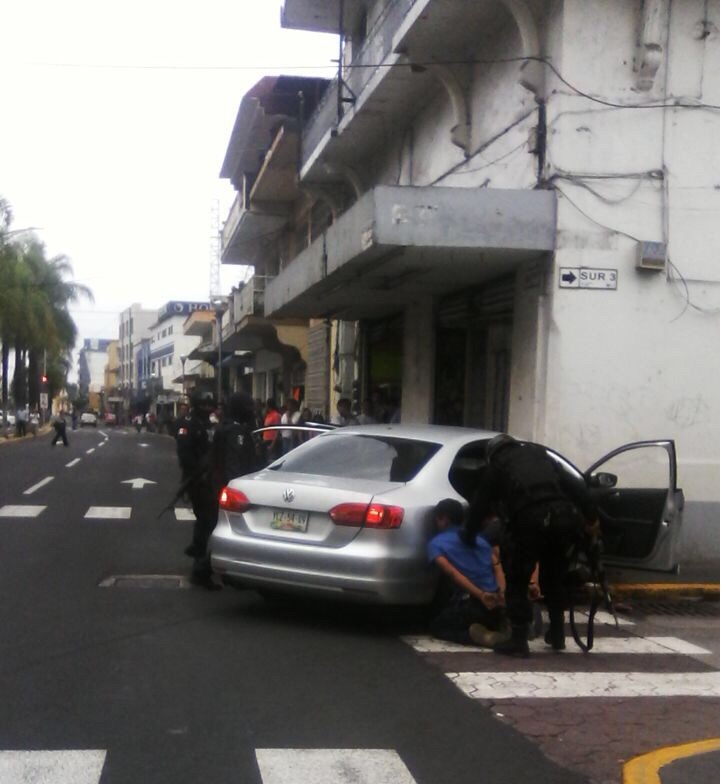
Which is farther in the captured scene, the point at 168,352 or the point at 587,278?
the point at 168,352

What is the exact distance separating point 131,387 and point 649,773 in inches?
4971

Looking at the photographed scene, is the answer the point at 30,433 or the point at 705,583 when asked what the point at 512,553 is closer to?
the point at 705,583

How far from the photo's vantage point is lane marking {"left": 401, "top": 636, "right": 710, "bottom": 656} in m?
7.90

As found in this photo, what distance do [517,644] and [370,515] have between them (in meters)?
1.32

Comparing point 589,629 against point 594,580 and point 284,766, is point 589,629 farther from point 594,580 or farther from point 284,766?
point 284,766

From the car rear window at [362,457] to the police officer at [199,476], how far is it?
132cm

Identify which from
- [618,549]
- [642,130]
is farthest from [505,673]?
[642,130]

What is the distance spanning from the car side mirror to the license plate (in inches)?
99.3

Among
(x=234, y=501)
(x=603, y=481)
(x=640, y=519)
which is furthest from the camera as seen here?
(x=640, y=519)

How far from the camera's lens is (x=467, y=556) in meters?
7.93

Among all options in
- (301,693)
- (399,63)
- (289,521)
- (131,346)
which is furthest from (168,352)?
(301,693)

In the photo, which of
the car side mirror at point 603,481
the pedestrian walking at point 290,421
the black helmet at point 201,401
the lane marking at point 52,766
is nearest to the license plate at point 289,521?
the black helmet at point 201,401

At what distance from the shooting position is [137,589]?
9867 mm

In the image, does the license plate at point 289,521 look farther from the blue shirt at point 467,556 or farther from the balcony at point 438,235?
the balcony at point 438,235
